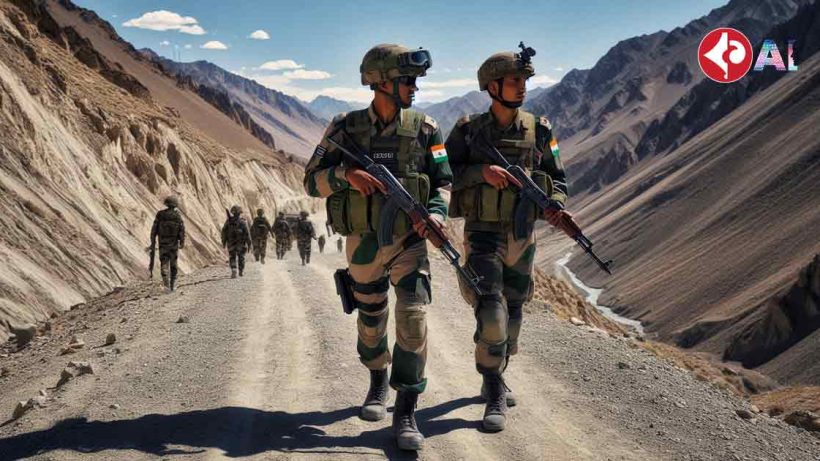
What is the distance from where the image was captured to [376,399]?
6.95m

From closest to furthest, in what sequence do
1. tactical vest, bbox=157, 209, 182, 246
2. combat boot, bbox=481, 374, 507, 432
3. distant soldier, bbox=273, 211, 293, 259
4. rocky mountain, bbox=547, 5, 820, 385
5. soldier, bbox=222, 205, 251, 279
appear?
combat boot, bbox=481, 374, 507, 432 < tactical vest, bbox=157, 209, 182, 246 < soldier, bbox=222, 205, 251, 279 < distant soldier, bbox=273, 211, 293, 259 < rocky mountain, bbox=547, 5, 820, 385

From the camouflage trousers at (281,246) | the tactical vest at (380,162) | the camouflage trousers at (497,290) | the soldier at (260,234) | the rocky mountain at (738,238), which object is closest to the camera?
the tactical vest at (380,162)

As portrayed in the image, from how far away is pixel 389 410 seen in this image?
7.16m

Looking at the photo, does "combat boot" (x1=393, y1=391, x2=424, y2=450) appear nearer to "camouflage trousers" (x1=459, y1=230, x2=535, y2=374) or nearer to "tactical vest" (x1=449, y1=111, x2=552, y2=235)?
"camouflage trousers" (x1=459, y1=230, x2=535, y2=374)

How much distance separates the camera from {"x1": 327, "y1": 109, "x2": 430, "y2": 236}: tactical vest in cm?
641

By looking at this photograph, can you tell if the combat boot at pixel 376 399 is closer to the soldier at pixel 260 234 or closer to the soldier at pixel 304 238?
the soldier at pixel 304 238

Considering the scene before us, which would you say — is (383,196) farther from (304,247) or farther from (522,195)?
(304,247)

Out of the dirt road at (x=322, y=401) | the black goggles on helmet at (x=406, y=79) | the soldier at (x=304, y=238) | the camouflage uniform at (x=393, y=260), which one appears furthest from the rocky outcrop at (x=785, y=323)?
the black goggles on helmet at (x=406, y=79)

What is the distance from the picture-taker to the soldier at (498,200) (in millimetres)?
6820

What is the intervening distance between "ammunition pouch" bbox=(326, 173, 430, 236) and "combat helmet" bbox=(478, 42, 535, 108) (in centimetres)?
125

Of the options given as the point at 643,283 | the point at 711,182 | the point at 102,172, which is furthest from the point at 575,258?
the point at 102,172

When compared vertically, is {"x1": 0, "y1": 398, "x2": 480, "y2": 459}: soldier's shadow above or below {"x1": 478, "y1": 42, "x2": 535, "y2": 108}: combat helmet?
below

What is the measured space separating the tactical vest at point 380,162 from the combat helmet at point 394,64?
0.25m

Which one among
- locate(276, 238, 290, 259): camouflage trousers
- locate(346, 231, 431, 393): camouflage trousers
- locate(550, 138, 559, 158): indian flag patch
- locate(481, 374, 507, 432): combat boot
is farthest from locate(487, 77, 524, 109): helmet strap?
locate(276, 238, 290, 259): camouflage trousers
